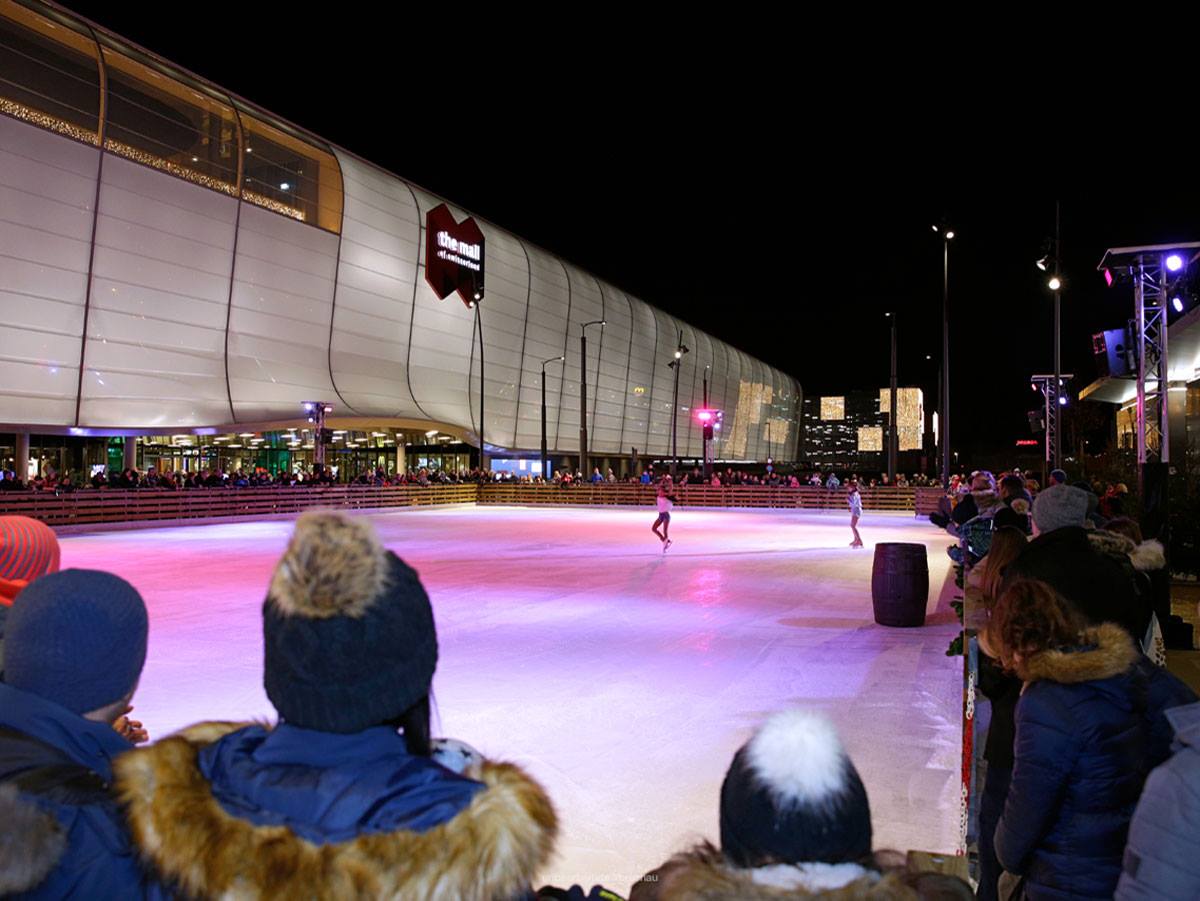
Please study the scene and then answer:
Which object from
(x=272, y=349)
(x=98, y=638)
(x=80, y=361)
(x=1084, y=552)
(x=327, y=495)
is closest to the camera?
(x=98, y=638)

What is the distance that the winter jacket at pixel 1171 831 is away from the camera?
179 cm

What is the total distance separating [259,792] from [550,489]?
48.3 meters

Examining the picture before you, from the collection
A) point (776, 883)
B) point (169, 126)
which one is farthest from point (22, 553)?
point (169, 126)

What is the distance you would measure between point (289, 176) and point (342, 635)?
49.4 meters

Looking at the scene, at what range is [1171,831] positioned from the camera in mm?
1816

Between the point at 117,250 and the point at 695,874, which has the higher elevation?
the point at 117,250

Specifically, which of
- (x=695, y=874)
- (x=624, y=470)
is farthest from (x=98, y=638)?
(x=624, y=470)

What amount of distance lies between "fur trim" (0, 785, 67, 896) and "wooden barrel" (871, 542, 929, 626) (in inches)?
412

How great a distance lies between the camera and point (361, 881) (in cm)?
142

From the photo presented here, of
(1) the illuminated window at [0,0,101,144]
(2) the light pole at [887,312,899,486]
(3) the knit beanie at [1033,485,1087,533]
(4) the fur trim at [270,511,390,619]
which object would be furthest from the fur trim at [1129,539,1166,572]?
(1) the illuminated window at [0,0,101,144]

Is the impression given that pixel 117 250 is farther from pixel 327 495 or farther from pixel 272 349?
pixel 327 495

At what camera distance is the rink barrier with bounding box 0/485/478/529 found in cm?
2634

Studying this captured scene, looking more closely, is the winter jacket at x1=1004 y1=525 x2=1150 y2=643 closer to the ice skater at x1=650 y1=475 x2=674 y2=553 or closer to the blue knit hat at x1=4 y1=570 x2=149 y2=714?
the blue knit hat at x1=4 y1=570 x2=149 y2=714

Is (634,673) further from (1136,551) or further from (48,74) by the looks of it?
(48,74)
